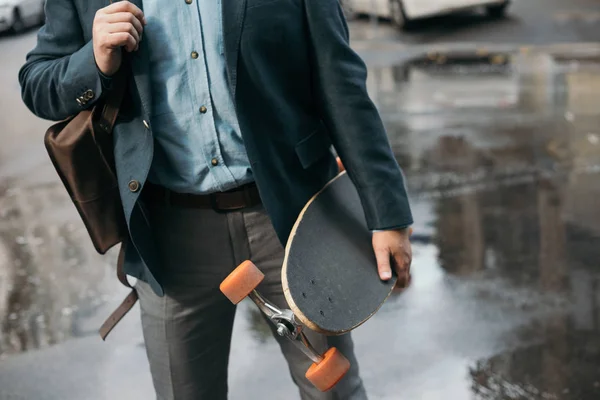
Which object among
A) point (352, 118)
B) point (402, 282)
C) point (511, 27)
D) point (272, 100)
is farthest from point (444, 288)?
point (511, 27)

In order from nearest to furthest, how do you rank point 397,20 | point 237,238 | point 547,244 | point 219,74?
point 219,74
point 237,238
point 547,244
point 397,20

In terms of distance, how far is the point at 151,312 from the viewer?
232 centimetres

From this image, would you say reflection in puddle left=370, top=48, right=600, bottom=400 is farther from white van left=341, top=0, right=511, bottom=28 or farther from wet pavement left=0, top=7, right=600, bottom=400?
white van left=341, top=0, right=511, bottom=28

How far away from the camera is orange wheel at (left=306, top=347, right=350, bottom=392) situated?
2.03 metres

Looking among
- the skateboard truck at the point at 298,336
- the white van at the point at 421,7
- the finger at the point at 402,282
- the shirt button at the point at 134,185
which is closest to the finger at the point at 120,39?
the shirt button at the point at 134,185

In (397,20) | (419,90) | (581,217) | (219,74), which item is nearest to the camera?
(219,74)

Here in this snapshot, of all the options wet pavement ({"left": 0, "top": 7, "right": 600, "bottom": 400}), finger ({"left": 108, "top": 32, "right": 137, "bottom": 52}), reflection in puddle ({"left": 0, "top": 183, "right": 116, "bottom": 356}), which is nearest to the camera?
finger ({"left": 108, "top": 32, "right": 137, "bottom": 52})

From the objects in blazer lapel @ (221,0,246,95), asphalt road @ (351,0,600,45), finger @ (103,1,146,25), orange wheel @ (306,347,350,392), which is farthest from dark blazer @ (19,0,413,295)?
asphalt road @ (351,0,600,45)

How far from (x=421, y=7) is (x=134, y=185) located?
14.4 meters

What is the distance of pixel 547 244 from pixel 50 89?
3.85 meters

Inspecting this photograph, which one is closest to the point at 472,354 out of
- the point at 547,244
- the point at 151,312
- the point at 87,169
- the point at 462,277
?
the point at 462,277

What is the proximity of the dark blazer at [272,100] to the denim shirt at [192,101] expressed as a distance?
0.05 metres

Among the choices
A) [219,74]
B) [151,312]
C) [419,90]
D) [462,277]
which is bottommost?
[419,90]

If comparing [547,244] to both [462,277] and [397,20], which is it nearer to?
[462,277]
